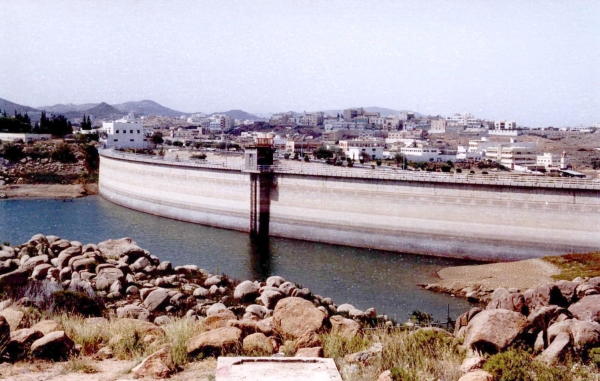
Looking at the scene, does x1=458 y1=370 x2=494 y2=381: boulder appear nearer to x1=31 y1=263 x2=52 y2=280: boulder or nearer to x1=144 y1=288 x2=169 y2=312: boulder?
x1=144 y1=288 x2=169 y2=312: boulder

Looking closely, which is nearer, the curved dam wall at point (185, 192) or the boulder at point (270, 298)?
the boulder at point (270, 298)

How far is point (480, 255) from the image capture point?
36.1m

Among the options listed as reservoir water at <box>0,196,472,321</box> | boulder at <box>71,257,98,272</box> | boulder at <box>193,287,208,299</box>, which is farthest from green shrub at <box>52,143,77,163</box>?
boulder at <box>193,287,208,299</box>

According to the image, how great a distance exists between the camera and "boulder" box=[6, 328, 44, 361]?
10781mm

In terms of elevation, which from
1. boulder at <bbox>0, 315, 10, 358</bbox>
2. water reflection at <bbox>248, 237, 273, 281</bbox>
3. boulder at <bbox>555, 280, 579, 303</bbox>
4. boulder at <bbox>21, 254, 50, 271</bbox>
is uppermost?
boulder at <bbox>0, 315, 10, 358</bbox>

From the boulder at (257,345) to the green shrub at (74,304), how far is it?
23.9 ft

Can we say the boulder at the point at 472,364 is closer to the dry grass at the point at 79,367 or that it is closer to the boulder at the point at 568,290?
the dry grass at the point at 79,367

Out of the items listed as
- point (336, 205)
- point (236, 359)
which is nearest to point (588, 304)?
point (236, 359)

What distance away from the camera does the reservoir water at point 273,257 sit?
93.4 ft

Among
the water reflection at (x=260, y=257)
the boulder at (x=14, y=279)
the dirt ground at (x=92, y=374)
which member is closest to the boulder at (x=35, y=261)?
the boulder at (x=14, y=279)

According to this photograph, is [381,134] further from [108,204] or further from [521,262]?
[521,262]

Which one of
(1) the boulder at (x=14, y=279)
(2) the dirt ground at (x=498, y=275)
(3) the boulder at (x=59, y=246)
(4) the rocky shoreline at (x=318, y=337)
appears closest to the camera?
(4) the rocky shoreline at (x=318, y=337)

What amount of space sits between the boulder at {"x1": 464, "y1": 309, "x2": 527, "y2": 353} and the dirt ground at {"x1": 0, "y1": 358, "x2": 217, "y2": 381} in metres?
5.12

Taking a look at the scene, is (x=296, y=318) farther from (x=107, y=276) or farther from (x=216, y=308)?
(x=107, y=276)
